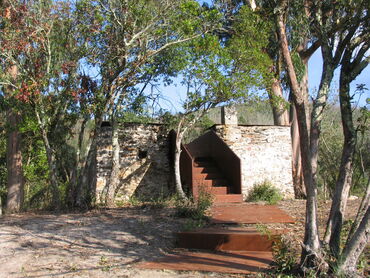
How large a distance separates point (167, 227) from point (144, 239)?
0.56 m

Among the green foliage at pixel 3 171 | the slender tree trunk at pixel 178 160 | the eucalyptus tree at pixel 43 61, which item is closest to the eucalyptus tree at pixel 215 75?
the slender tree trunk at pixel 178 160

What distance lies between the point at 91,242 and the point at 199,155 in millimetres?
5718

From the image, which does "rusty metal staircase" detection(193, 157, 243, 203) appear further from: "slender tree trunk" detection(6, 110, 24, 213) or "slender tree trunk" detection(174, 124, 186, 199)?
"slender tree trunk" detection(6, 110, 24, 213)

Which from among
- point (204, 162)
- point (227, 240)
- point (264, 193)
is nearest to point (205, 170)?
point (204, 162)

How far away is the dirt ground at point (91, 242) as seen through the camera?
454 cm

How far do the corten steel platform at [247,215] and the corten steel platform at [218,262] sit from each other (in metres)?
1.09

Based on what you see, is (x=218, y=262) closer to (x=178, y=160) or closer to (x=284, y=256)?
(x=284, y=256)

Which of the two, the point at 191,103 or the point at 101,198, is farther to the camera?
the point at 191,103

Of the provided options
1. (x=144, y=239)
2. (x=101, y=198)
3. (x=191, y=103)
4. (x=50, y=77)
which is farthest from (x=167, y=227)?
(x=50, y=77)

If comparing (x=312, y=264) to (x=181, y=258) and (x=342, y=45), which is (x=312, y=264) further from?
(x=342, y=45)

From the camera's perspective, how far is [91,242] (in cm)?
547

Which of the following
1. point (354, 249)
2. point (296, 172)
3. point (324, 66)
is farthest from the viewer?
point (296, 172)

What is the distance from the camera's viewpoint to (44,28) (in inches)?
346

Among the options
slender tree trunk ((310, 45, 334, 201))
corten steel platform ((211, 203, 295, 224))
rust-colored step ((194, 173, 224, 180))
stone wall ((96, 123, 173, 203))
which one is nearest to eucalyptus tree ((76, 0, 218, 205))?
stone wall ((96, 123, 173, 203))
